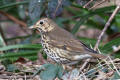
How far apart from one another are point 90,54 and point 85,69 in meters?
0.26

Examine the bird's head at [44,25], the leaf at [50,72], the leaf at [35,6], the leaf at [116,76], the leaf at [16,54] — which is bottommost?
the leaf at [116,76]

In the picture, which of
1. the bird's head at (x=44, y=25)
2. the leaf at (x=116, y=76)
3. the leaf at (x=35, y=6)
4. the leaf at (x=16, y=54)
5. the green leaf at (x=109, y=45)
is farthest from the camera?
the leaf at (x=16, y=54)

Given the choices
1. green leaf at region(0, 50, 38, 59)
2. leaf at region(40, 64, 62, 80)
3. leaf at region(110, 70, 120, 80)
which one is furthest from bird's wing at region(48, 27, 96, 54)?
green leaf at region(0, 50, 38, 59)

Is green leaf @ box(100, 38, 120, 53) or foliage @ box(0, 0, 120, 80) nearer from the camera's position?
foliage @ box(0, 0, 120, 80)

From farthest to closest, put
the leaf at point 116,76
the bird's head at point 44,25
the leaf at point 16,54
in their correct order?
the leaf at point 16,54, the bird's head at point 44,25, the leaf at point 116,76

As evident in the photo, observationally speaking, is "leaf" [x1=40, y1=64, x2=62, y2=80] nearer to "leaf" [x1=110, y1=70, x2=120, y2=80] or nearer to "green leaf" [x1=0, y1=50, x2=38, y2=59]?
"leaf" [x1=110, y1=70, x2=120, y2=80]

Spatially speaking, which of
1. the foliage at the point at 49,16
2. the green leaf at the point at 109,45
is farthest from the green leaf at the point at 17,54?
the green leaf at the point at 109,45

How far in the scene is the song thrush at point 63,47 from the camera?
3.84 metres

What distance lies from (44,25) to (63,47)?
41 cm

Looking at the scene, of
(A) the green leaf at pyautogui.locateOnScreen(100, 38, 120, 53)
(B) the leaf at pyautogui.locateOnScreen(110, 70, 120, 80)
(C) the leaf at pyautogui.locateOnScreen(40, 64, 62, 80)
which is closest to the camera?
(B) the leaf at pyautogui.locateOnScreen(110, 70, 120, 80)

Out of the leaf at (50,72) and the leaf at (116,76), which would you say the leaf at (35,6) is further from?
the leaf at (116,76)

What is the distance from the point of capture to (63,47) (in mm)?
3986

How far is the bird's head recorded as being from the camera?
420 centimetres

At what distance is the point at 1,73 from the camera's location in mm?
4109
